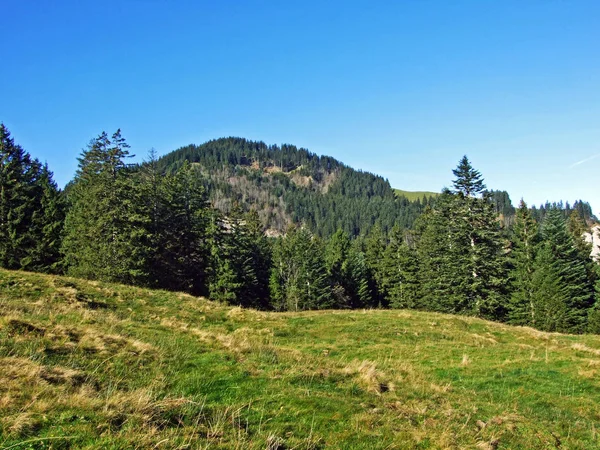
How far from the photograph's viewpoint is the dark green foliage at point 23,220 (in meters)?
39.0

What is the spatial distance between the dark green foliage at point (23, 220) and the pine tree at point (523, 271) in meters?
53.2

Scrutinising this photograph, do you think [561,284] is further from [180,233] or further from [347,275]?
[180,233]

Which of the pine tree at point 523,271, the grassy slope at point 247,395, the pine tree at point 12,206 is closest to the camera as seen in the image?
the grassy slope at point 247,395

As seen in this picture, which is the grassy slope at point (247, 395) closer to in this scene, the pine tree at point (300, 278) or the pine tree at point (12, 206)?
the pine tree at point (12, 206)

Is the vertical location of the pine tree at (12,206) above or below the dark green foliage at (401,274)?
above

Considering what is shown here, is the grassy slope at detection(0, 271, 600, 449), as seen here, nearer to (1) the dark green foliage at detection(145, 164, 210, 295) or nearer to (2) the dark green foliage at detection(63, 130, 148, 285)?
(2) the dark green foliage at detection(63, 130, 148, 285)

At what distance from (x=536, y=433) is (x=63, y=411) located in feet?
28.2

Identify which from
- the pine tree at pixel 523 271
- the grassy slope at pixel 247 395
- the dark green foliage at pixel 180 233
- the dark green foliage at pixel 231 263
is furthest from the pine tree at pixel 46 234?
the pine tree at pixel 523 271

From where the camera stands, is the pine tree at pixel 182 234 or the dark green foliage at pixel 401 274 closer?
the pine tree at pixel 182 234

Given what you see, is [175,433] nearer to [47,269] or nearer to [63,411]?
[63,411]

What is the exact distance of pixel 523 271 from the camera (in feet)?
153

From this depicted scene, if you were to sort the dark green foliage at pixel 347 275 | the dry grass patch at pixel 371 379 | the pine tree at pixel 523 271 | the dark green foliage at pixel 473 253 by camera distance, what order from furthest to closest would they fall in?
the dark green foliage at pixel 347 275 < the pine tree at pixel 523 271 < the dark green foliage at pixel 473 253 < the dry grass patch at pixel 371 379

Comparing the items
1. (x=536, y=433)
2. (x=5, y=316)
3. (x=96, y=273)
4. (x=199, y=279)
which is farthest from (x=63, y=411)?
(x=199, y=279)

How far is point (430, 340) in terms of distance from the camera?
65.9ft
